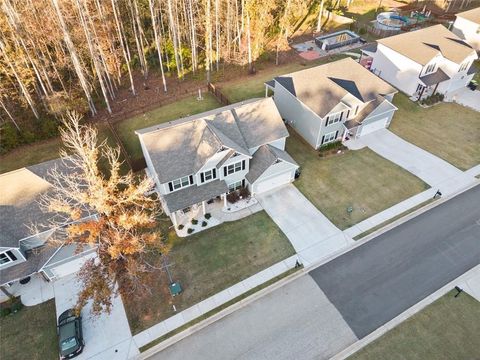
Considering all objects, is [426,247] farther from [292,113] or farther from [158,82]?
[158,82]

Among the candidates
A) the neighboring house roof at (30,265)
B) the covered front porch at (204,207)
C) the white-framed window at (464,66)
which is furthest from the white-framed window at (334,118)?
the neighboring house roof at (30,265)

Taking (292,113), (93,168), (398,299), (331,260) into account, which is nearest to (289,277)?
(331,260)

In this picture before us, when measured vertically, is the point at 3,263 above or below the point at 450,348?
above

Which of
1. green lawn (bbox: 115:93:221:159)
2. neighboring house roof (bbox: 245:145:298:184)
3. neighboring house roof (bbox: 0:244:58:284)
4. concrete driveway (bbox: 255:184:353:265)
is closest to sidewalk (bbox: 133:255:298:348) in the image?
concrete driveway (bbox: 255:184:353:265)

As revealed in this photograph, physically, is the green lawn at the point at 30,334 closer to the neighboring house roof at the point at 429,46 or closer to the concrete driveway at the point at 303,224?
the concrete driveway at the point at 303,224

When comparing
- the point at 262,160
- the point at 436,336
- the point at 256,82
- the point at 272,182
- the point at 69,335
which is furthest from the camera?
the point at 256,82

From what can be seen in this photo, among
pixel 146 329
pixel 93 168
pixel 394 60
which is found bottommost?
pixel 146 329

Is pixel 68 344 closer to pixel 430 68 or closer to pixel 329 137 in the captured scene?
pixel 329 137

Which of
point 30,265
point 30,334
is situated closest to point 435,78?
point 30,265
